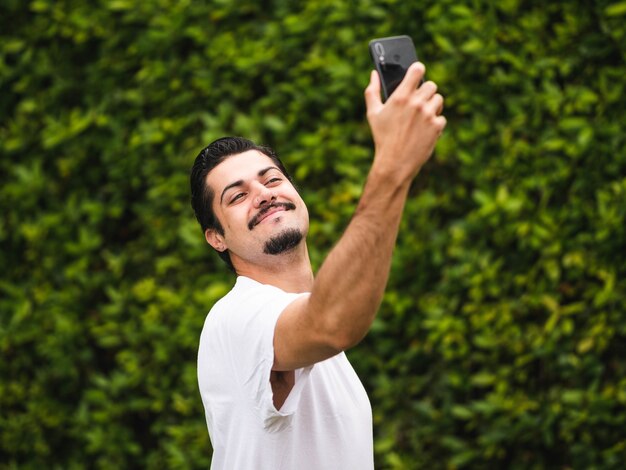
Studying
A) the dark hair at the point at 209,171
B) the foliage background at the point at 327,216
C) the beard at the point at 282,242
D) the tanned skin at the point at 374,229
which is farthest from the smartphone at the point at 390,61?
the foliage background at the point at 327,216

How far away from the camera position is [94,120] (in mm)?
4766

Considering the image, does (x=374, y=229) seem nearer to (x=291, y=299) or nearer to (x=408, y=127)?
(x=408, y=127)

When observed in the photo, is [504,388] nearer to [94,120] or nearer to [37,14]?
[94,120]

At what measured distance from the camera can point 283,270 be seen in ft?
7.90

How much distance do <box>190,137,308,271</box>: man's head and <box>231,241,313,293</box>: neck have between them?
3 centimetres

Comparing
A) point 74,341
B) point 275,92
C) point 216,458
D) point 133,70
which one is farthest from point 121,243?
point 216,458

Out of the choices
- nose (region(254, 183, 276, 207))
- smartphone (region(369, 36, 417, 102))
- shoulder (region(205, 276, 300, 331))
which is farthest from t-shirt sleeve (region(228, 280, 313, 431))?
smartphone (region(369, 36, 417, 102))

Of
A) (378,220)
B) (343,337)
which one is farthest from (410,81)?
(343,337)

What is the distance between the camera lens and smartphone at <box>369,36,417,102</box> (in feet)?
6.11

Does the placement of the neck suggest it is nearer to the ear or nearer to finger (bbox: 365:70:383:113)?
the ear

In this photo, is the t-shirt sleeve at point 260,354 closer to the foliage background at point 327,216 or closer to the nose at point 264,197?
the nose at point 264,197

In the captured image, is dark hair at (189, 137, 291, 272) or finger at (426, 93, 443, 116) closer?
finger at (426, 93, 443, 116)

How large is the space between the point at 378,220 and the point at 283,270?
0.68 meters

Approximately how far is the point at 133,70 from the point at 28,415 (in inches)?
74.4
